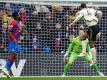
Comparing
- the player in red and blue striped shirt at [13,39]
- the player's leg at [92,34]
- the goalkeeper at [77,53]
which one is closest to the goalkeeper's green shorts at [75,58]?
the goalkeeper at [77,53]

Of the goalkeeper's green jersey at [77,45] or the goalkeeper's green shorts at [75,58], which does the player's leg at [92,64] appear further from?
the goalkeeper's green jersey at [77,45]

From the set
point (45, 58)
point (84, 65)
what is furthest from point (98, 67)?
point (45, 58)

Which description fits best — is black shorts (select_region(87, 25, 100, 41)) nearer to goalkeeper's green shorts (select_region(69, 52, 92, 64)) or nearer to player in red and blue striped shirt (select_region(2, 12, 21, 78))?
goalkeeper's green shorts (select_region(69, 52, 92, 64))

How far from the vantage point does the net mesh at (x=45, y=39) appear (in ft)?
67.3

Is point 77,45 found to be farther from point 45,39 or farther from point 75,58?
point 45,39

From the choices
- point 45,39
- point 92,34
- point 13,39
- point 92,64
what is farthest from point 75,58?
point 13,39

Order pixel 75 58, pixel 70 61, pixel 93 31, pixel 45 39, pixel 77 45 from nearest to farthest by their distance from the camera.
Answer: pixel 93 31 < pixel 70 61 < pixel 75 58 < pixel 77 45 < pixel 45 39

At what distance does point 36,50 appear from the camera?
20766 mm

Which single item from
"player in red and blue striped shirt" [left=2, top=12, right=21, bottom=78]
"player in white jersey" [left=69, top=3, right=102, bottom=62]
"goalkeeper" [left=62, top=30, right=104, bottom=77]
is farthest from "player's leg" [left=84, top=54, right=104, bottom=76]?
"player in red and blue striped shirt" [left=2, top=12, right=21, bottom=78]

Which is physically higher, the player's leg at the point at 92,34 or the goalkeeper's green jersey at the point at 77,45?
the player's leg at the point at 92,34

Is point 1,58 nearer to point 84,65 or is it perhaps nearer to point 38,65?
point 38,65

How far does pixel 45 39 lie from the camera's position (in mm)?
20906

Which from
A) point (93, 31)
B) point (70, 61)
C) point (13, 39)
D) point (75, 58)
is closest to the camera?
point (13, 39)

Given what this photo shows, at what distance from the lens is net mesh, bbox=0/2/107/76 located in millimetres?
20500
